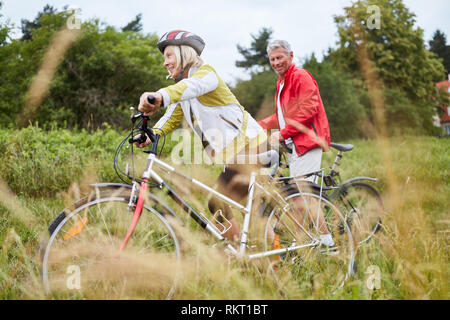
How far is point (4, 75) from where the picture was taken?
59.8ft

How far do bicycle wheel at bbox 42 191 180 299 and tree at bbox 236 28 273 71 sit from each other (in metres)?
41.1

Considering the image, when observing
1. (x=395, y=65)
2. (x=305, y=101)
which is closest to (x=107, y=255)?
(x=305, y=101)

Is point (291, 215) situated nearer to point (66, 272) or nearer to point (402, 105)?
point (66, 272)

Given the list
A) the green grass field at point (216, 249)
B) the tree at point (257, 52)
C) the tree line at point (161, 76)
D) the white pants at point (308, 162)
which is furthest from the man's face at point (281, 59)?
the tree at point (257, 52)

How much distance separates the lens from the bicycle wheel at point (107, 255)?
2.11 m

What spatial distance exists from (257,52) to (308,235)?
1700 inches

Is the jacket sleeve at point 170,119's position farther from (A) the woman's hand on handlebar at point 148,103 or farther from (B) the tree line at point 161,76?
(B) the tree line at point 161,76

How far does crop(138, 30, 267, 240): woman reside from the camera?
2.46 metres

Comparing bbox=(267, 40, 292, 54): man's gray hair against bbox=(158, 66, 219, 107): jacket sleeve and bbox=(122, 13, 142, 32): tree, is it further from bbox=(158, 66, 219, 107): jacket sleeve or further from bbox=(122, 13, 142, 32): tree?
bbox=(122, 13, 142, 32): tree

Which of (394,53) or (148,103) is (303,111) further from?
(394,53)

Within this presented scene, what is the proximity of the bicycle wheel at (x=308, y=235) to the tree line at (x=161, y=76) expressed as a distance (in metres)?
14.7

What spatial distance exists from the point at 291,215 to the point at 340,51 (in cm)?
3232

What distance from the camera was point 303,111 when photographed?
314 cm
